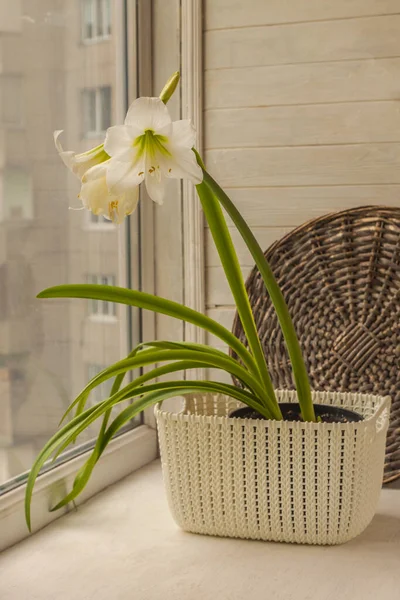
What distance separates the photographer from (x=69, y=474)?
1.31 m

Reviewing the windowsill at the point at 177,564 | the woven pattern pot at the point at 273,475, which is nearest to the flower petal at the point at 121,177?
the woven pattern pot at the point at 273,475

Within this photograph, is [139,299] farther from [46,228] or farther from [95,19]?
[95,19]

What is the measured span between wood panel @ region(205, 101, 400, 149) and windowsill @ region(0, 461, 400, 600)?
2.10 ft

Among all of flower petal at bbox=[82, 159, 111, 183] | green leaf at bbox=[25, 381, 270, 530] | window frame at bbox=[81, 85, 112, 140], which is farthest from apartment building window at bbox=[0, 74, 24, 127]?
green leaf at bbox=[25, 381, 270, 530]

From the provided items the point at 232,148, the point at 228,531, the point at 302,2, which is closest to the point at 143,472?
the point at 228,531

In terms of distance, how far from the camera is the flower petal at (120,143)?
0.90m

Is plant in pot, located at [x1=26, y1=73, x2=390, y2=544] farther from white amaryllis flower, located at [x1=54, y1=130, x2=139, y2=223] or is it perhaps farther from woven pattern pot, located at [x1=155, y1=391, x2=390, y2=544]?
white amaryllis flower, located at [x1=54, y1=130, x2=139, y2=223]

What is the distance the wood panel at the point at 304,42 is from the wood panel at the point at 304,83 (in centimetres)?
1

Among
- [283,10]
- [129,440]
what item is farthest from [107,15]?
[129,440]

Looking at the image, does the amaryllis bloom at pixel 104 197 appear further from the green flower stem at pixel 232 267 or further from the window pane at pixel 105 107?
the window pane at pixel 105 107

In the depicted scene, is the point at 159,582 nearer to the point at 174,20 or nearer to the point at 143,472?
the point at 143,472

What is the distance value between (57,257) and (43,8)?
37 cm

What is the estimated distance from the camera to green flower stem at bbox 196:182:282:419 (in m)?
1.07

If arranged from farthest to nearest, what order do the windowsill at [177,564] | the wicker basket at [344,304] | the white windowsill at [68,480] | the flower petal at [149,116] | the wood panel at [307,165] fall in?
the wood panel at [307,165]
the wicker basket at [344,304]
the white windowsill at [68,480]
the windowsill at [177,564]
the flower petal at [149,116]
